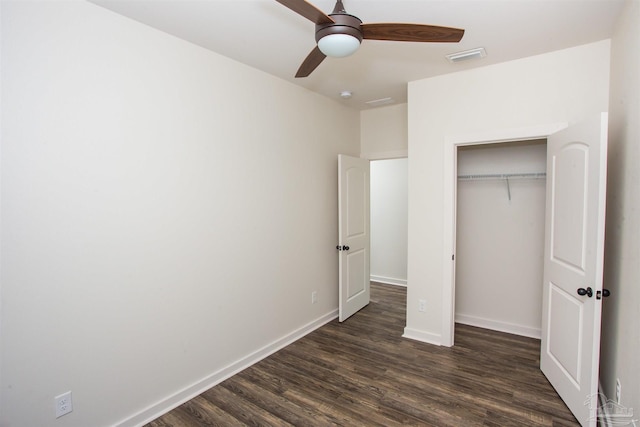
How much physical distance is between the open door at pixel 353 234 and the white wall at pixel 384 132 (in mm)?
230

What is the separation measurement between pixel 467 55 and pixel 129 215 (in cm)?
283

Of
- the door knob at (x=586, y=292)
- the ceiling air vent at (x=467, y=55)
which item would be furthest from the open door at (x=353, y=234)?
the door knob at (x=586, y=292)

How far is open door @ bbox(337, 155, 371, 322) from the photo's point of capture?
376 cm

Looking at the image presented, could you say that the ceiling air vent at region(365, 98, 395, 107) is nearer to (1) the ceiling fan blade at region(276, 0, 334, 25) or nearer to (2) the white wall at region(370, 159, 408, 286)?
(2) the white wall at region(370, 159, 408, 286)

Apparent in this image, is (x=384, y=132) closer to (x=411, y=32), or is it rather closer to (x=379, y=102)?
(x=379, y=102)

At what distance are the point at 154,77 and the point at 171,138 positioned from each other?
0.41 metres

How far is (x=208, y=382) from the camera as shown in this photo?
2.54m

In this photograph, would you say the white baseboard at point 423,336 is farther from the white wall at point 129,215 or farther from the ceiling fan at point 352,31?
the ceiling fan at point 352,31

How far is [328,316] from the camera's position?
388cm

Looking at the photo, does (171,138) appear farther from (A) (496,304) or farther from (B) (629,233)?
(A) (496,304)

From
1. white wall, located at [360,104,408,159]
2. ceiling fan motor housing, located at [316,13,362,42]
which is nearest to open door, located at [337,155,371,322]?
white wall, located at [360,104,408,159]

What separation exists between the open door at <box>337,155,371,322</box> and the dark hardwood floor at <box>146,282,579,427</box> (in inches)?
26.0

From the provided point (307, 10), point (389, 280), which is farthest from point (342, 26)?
point (389, 280)

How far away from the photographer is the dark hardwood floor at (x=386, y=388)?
7.09ft
